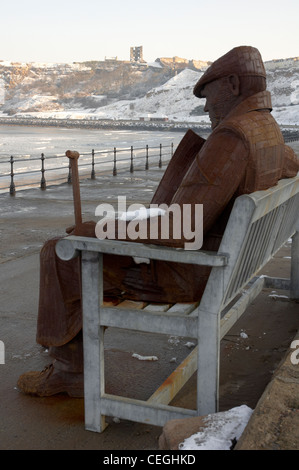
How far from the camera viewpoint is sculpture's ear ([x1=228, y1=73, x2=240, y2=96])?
9.56 ft

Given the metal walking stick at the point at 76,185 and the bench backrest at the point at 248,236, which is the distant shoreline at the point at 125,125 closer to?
the bench backrest at the point at 248,236

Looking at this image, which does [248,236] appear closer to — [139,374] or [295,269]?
[139,374]

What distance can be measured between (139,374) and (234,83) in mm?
1621

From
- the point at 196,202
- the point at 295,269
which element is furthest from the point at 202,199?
the point at 295,269

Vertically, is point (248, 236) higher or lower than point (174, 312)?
higher

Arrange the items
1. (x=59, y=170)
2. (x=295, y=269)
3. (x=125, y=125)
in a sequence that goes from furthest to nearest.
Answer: (x=125, y=125) < (x=59, y=170) < (x=295, y=269)

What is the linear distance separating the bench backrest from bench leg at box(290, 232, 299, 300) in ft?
3.26

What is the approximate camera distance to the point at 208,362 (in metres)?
2.53

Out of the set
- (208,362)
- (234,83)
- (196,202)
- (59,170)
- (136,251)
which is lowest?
(59,170)

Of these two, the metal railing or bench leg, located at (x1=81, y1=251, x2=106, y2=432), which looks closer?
bench leg, located at (x1=81, y1=251, x2=106, y2=432)

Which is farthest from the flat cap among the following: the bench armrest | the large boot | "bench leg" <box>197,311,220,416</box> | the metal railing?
the metal railing

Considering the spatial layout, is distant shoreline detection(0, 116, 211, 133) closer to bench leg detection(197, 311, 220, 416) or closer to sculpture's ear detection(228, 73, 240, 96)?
sculpture's ear detection(228, 73, 240, 96)

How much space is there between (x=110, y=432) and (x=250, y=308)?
6.71ft
